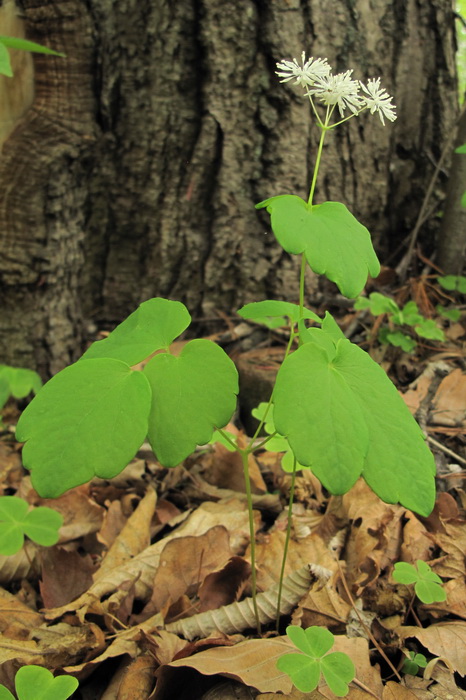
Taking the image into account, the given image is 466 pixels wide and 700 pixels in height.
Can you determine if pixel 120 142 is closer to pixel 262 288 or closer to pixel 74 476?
pixel 262 288

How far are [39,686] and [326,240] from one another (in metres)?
0.95

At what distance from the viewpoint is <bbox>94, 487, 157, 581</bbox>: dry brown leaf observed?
1.59 metres

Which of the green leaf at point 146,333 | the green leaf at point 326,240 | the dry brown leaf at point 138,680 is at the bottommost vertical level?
the dry brown leaf at point 138,680

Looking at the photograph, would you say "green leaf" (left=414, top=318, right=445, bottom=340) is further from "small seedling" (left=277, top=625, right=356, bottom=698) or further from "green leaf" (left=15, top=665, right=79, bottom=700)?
"green leaf" (left=15, top=665, right=79, bottom=700)

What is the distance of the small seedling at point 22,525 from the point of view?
1466mm

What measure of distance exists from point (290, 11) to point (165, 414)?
1.76 meters

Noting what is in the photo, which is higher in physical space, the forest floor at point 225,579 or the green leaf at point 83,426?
the green leaf at point 83,426

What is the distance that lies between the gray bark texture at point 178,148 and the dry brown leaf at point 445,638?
143cm

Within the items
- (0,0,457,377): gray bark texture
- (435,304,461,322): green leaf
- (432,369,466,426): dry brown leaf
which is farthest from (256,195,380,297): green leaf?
(435,304,461,322): green leaf

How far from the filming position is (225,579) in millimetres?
1442

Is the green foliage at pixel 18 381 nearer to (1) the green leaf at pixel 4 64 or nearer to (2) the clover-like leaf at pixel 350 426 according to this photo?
(1) the green leaf at pixel 4 64

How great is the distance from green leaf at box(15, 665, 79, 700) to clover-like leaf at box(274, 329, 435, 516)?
637mm

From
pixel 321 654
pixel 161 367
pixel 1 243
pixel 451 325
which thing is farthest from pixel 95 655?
pixel 451 325

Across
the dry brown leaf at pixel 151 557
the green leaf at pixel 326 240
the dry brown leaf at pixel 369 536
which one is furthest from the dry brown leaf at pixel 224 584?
the green leaf at pixel 326 240
